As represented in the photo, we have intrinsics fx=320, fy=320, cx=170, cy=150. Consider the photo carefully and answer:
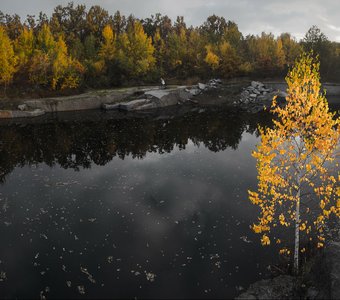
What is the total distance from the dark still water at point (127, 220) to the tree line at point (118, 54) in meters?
31.8

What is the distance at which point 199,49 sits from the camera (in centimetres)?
10006

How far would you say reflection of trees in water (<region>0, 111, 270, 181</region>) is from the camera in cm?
3303

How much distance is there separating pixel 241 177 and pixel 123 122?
2954cm

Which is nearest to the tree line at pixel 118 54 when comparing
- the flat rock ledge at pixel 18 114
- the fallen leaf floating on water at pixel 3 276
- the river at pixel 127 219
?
the flat rock ledge at pixel 18 114

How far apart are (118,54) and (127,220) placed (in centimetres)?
6485

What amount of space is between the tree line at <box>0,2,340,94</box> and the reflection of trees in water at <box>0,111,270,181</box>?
20.8 m

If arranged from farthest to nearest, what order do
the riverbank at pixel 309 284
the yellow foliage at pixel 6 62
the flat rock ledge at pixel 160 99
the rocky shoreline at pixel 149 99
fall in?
the flat rock ledge at pixel 160 99
the rocky shoreline at pixel 149 99
the yellow foliage at pixel 6 62
the riverbank at pixel 309 284

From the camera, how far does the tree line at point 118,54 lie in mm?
65500

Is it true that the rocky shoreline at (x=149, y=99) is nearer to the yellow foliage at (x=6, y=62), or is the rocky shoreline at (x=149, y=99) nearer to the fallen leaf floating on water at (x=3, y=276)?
the yellow foliage at (x=6, y=62)

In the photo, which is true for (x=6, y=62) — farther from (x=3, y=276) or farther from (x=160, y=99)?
(x=3, y=276)

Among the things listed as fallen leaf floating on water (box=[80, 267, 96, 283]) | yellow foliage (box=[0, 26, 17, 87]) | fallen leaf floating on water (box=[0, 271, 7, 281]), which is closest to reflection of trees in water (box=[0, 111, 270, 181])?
fallen leaf floating on water (box=[0, 271, 7, 281])

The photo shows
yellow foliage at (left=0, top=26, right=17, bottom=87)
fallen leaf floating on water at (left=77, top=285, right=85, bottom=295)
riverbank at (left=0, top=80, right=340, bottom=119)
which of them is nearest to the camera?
fallen leaf floating on water at (left=77, top=285, right=85, bottom=295)

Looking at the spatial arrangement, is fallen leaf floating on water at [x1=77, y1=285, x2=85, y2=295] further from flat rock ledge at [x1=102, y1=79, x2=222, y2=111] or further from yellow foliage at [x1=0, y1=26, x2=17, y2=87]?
yellow foliage at [x1=0, y1=26, x2=17, y2=87]

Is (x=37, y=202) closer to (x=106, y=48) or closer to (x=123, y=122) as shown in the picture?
(x=123, y=122)
